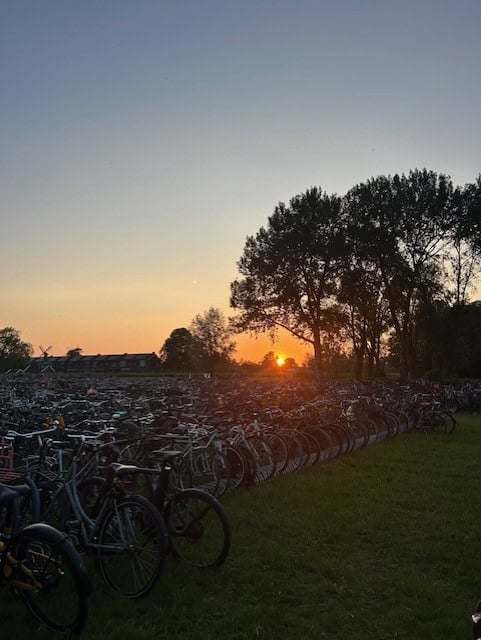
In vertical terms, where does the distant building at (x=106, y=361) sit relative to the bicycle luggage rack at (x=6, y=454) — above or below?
above

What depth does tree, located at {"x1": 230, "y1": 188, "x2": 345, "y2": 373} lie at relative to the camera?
31.8 m

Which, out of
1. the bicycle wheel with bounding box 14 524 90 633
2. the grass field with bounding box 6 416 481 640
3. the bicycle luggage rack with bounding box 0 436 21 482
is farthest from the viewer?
the bicycle luggage rack with bounding box 0 436 21 482

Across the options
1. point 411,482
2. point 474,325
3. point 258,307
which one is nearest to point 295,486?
point 411,482

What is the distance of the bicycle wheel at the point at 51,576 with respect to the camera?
10.7 feet

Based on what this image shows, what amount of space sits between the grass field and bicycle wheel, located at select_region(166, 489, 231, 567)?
13cm

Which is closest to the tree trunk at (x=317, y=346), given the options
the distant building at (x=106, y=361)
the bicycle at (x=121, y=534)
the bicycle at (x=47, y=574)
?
the bicycle at (x=121, y=534)

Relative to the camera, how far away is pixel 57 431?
247 inches

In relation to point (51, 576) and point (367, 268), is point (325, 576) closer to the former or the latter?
point (51, 576)

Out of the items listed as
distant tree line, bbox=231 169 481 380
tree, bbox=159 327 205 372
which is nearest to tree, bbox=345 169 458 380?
distant tree line, bbox=231 169 481 380

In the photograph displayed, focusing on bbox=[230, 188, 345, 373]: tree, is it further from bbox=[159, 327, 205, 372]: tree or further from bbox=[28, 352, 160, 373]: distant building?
bbox=[28, 352, 160, 373]: distant building

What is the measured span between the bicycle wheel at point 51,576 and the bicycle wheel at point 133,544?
0.47 meters

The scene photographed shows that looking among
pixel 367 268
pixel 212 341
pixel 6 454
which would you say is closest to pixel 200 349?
pixel 212 341

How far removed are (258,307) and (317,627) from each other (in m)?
30.7

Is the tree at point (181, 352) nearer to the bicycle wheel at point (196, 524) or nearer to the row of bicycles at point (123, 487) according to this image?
the row of bicycles at point (123, 487)
